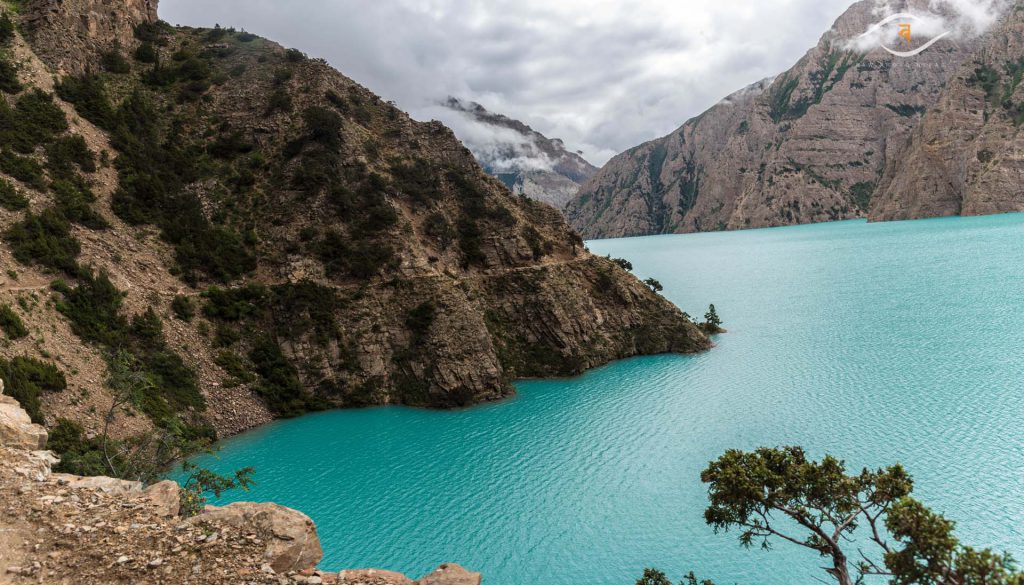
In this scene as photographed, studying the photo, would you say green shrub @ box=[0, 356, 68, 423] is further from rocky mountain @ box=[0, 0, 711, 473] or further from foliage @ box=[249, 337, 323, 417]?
foliage @ box=[249, 337, 323, 417]

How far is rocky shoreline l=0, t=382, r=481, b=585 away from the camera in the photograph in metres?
13.3

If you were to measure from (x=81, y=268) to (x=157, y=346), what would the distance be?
30.8 ft

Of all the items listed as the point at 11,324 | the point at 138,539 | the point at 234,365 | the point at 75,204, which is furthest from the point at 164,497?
the point at 75,204

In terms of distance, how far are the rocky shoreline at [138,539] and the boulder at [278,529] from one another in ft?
0.09

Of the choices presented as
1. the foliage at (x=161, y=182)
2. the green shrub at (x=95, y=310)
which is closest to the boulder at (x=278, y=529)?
the green shrub at (x=95, y=310)

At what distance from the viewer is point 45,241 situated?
4422 cm

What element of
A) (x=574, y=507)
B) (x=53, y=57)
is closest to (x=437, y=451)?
(x=574, y=507)

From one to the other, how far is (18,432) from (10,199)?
131ft

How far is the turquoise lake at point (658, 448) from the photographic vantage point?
27.6 metres

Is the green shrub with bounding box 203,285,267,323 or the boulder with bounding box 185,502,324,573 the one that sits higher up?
the green shrub with bounding box 203,285,267,323

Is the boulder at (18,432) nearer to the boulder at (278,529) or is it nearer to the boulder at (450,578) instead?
the boulder at (278,529)

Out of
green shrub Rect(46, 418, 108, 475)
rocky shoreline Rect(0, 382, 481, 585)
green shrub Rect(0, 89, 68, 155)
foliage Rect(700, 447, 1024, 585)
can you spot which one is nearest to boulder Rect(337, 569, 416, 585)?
rocky shoreline Rect(0, 382, 481, 585)

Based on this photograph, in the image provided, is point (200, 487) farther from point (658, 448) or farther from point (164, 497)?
point (658, 448)

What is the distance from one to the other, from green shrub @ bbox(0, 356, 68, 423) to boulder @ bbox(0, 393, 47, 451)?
15.4 meters
